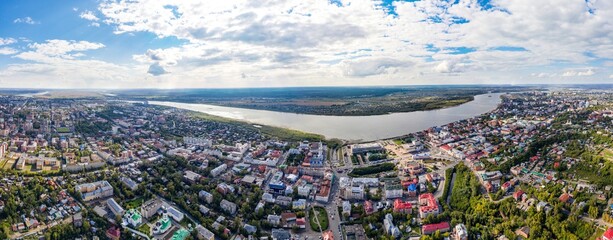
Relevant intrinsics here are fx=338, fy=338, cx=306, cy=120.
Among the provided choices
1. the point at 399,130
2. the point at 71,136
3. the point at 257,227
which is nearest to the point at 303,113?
the point at 399,130

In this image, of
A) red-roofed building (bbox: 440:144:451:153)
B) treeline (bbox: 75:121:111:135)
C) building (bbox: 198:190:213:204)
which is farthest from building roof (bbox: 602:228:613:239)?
treeline (bbox: 75:121:111:135)

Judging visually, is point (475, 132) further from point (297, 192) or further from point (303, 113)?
point (303, 113)

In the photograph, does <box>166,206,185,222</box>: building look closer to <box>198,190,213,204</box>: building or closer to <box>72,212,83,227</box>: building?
<box>198,190,213,204</box>: building

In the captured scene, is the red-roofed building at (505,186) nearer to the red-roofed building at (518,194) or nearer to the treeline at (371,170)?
the red-roofed building at (518,194)

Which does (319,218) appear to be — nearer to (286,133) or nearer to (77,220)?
(77,220)

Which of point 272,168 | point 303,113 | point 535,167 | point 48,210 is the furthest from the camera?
point 303,113

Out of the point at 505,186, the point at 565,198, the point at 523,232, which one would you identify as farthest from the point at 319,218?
the point at 565,198
